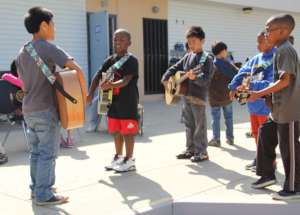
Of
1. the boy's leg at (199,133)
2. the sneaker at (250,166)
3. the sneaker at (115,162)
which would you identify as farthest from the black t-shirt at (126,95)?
the sneaker at (250,166)

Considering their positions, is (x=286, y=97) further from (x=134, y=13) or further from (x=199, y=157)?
(x=134, y=13)

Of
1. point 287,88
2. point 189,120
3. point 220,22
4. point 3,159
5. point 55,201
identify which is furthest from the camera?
point 220,22

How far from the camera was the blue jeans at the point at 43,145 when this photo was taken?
437cm

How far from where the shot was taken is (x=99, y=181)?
5301 mm

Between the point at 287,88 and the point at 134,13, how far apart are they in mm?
11040

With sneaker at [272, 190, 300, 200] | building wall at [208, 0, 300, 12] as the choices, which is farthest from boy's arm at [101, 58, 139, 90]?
building wall at [208, 0, 300, 12]

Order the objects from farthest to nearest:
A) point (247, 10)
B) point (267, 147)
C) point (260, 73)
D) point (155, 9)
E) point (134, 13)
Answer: point (247, 10), point (155, 9), point (134, 13), point (260, 73), point (267, 147)

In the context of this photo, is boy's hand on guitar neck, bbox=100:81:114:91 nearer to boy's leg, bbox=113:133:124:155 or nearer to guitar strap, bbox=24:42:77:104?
boy's leg, bbox=113:133:124:155

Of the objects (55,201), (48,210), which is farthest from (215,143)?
(48,210)

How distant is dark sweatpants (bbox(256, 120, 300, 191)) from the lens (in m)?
4.42

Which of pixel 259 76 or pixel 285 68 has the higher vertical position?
pixel 285 68

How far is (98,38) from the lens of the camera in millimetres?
13328

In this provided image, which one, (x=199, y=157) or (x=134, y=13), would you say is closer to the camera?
(x=199, y=157)

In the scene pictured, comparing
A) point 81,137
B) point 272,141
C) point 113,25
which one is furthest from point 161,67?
point 272,141
